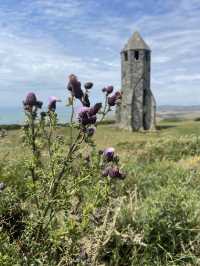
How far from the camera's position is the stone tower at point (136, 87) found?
58156 millimetres

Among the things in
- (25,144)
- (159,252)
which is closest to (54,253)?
(25,144)

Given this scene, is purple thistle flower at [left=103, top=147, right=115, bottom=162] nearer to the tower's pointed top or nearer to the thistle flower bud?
the thistle flower bud

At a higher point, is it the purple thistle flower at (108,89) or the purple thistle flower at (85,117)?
the purple thistle flower at (108,89)

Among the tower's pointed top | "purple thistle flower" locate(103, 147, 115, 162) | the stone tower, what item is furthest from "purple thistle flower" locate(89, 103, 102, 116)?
the tower's pointed top

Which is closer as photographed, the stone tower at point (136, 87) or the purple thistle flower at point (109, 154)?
the purple thistle flower at point (109, 154)

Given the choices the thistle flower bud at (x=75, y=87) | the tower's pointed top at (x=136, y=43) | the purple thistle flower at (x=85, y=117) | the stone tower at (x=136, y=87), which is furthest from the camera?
the tower's pointed top at (x=136, y=43)

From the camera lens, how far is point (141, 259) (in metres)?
4.62

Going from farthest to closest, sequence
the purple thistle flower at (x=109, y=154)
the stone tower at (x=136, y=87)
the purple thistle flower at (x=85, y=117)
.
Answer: the stone tower at (x=136, y=87) < the purple thistle flower at (x=109, y=154) < the purple thistle flower at (x=85, y=117)

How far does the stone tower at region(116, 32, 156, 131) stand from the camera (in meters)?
58.2

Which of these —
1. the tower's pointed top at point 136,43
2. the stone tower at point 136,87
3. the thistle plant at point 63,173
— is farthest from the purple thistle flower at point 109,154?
the tower's pointed top at point 136,43

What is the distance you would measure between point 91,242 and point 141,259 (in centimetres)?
87

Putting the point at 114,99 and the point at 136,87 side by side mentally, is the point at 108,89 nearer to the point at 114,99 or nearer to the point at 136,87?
the point at 114,99

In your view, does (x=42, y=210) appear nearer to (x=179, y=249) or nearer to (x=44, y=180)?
(x=44, y=180)

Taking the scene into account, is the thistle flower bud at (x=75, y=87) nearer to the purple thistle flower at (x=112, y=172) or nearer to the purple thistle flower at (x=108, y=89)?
the purple thistle flower at (x=108, y=89)
